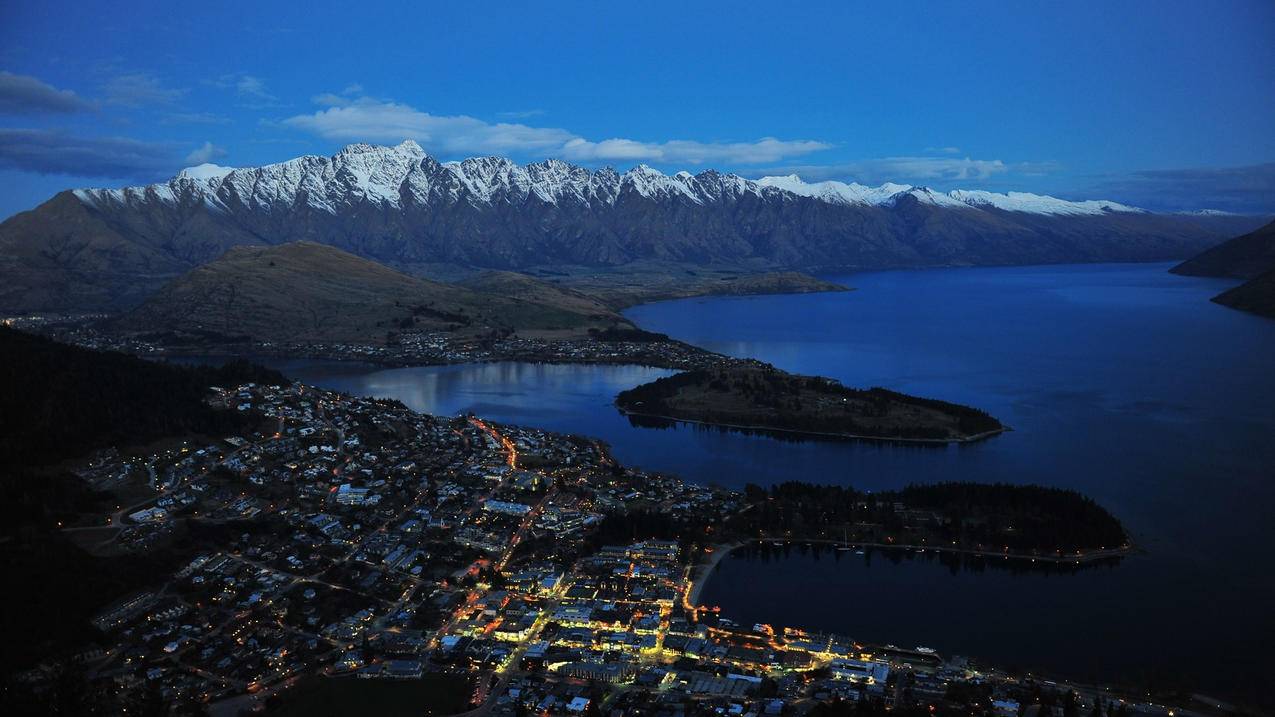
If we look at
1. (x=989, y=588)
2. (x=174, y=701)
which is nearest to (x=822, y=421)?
(x=989, y=588)

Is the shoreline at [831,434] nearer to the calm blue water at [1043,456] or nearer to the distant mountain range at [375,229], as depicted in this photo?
the calm blue water at [1043,456]

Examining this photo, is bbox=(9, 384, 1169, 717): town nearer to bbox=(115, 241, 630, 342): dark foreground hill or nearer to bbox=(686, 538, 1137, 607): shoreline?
bbox=(686, 538, 1137, 607): shoreline

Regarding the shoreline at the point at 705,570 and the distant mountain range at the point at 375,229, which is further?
the distant mountain range at the point at 375,229

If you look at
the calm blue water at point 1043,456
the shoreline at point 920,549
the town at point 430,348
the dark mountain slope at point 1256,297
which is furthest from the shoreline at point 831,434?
the dark mountain slope at point 1256,297

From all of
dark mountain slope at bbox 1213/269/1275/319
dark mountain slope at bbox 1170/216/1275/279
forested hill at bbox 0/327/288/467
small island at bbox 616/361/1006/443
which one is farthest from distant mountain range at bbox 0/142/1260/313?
dark mountain slope at bbox 1213/269/1275/319

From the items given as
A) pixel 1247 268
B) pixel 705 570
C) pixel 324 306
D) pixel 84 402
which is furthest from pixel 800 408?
pixel 1247 268

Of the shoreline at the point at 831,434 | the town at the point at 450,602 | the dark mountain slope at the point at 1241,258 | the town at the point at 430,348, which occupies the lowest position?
the town at the point at 450,602
